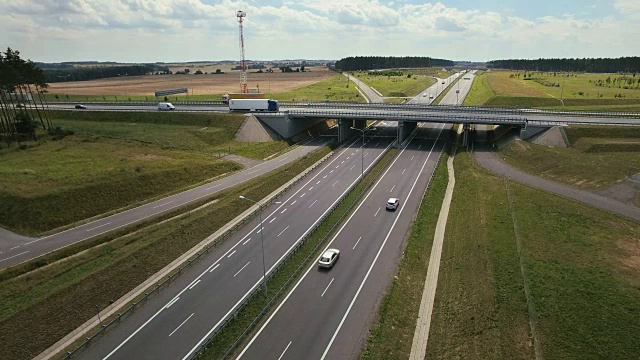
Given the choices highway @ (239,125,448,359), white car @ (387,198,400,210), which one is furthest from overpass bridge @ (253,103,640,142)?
white car @ (387,198,400,210)

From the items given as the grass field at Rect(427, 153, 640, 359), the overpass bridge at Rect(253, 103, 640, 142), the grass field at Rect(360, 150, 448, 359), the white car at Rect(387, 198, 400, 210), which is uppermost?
the overpass bridge at Rect(253, 103, 640, 142)

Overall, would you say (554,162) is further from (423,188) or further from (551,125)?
(423,188)

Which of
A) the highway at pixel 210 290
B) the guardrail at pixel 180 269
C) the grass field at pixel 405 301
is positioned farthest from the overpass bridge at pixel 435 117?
the grass field at pixel 405 301

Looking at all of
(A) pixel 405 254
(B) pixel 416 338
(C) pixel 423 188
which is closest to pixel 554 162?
(C) pixel 423 188

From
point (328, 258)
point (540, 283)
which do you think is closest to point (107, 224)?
point (328, 258)

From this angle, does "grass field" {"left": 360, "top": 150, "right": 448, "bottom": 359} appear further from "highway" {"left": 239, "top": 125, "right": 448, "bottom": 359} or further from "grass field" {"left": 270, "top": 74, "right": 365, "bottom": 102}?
"grass field" {"left": 270, "top": 74, "right": 365, "bottom": 102}
